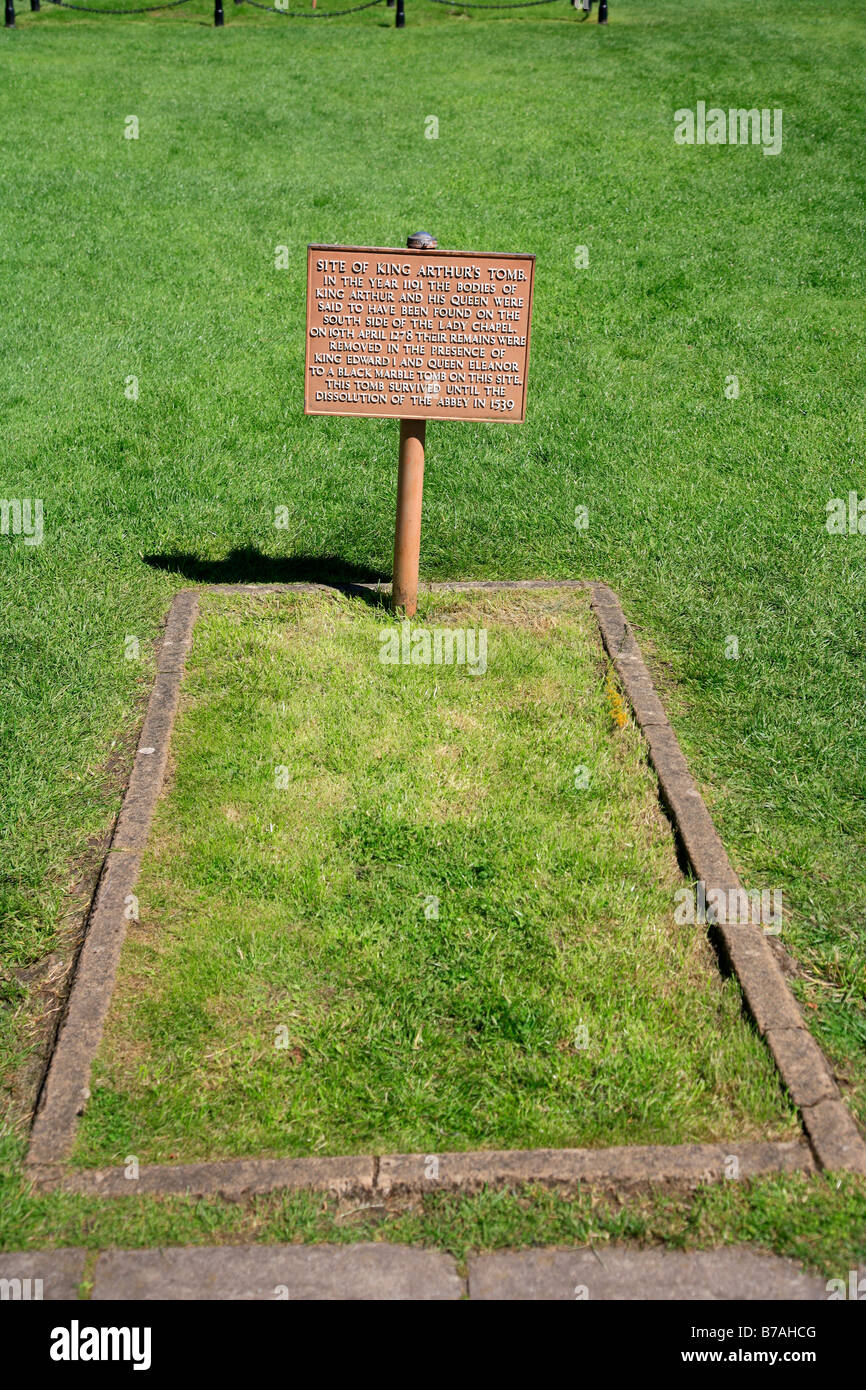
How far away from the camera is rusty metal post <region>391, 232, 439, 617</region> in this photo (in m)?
6.05

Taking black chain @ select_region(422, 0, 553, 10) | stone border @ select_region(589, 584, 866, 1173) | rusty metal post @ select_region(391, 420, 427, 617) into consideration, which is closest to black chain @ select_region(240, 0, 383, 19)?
black chain @ select_region(422, 0, 553, 10)

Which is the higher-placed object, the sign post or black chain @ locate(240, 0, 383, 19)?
black chain @ locate(240, 0, 383, 19)

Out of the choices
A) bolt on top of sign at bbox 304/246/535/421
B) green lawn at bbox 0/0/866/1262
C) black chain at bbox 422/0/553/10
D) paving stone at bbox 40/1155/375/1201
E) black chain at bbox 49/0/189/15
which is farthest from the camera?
black chain at bbox 422/0/553/10

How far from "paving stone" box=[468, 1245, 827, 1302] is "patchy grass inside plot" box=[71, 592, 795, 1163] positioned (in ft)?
1.21

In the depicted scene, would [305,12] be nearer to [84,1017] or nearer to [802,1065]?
[84,1017]

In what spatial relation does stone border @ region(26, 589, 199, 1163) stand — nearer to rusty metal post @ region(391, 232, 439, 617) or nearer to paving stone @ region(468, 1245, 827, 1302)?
rusty metal post @ region(391, 232, 439, 617)

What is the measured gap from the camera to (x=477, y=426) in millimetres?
8758

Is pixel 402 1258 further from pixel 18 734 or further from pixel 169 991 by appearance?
pixel 18 734

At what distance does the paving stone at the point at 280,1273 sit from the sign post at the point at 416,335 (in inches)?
150

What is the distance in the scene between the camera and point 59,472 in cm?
789

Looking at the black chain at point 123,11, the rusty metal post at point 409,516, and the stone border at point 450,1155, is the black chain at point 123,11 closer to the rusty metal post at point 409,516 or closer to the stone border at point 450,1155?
the rusty metal post at point 409,516

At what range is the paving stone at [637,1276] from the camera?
3.27m

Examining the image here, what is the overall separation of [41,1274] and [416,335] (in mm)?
4427

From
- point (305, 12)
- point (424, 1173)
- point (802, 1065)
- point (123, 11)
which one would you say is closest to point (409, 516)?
point (802, 1065)
